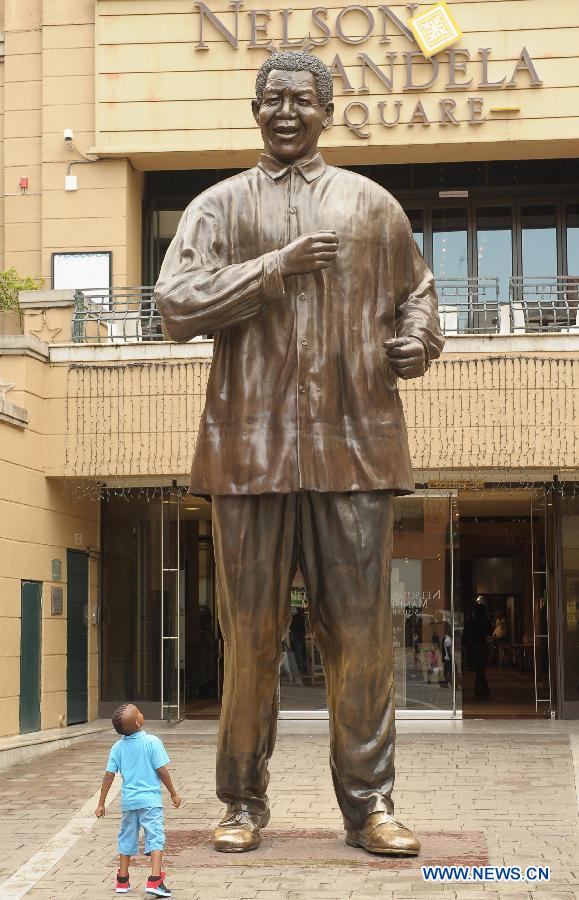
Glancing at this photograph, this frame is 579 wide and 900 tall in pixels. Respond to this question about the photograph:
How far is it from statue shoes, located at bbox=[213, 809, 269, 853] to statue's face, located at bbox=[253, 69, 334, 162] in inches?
115

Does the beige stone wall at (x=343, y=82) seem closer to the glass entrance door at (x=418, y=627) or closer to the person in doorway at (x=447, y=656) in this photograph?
the glass entrance door at (x=418, y=627)

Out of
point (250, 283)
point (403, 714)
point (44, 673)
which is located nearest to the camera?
point (250, 283)

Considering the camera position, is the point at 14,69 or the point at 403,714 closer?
the point at 403,714

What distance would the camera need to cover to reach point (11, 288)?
1845cm

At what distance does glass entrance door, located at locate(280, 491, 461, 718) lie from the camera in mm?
18172

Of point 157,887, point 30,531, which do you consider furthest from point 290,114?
point 30,531

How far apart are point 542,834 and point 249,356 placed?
11.7ft

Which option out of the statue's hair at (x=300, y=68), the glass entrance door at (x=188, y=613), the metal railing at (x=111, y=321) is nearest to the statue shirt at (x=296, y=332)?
the statue's hair at (x=300, y=68)

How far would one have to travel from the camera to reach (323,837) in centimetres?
652

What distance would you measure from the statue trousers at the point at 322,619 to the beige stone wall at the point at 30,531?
9.42 meters

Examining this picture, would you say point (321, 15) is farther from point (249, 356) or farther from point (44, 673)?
point (249, 356)

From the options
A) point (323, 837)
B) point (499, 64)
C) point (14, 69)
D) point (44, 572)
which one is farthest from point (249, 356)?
point (14, 69)

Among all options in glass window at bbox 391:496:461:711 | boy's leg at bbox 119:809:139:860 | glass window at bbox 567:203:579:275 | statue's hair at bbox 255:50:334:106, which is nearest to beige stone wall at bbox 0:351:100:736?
glass window at bbox 391:496:461:711

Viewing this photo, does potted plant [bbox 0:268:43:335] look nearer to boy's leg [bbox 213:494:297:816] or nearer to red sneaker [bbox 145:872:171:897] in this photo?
boy's leg [bbox 213:494:297:816]
